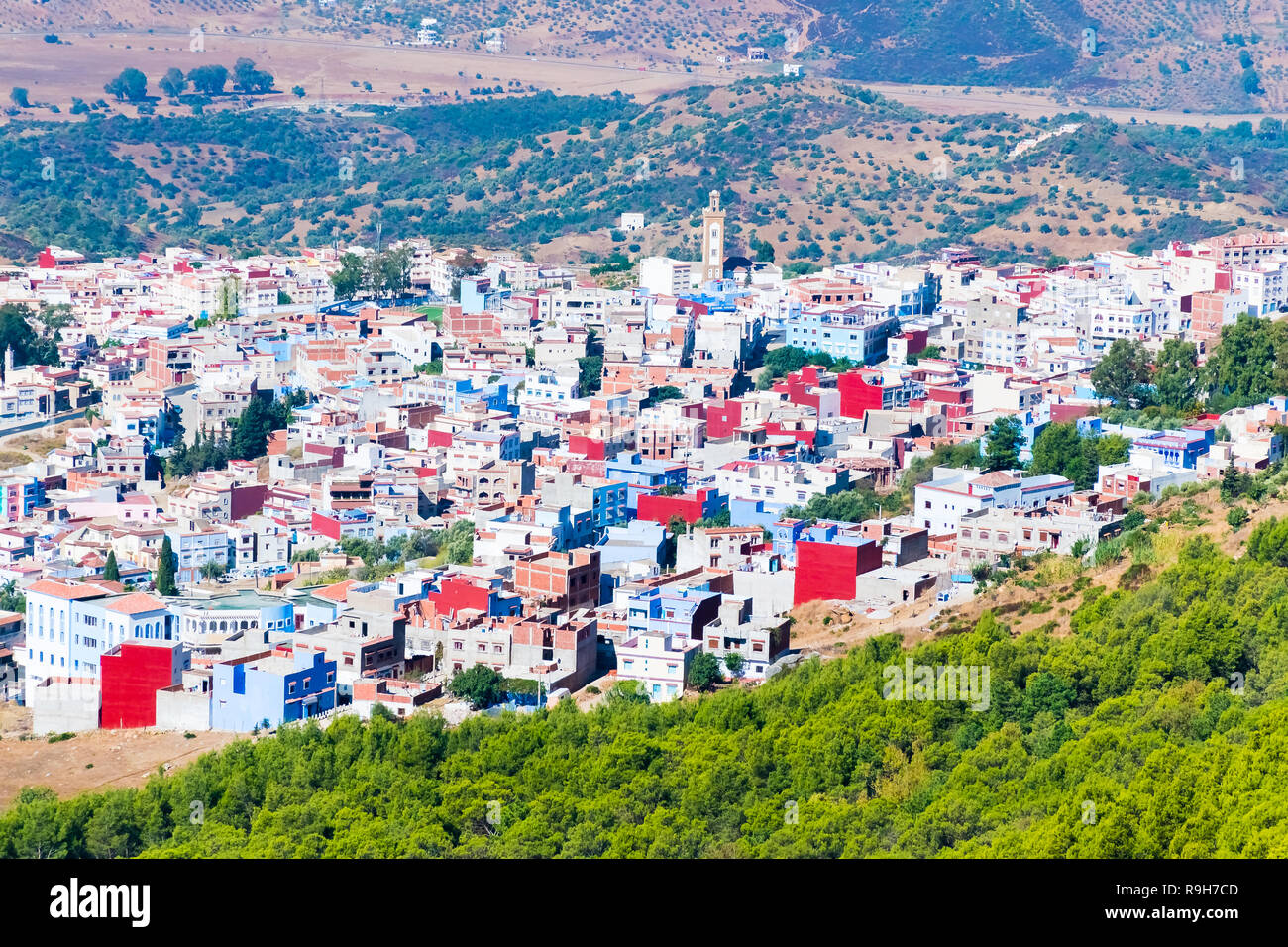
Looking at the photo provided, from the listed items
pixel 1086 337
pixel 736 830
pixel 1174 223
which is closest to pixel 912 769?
pixel 736 830

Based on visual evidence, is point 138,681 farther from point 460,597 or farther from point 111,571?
point 111,571

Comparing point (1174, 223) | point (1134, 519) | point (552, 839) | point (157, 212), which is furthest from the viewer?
point (157, 212)

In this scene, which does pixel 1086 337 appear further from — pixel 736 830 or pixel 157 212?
pixel 157 212

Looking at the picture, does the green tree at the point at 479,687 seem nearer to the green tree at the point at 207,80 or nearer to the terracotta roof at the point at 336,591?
the terracotta roof at the point at 336,591

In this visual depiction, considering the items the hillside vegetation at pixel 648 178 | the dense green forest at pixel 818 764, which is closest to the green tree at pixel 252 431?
the dense green forest at pixel 818 764

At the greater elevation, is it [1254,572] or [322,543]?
[1254,572]

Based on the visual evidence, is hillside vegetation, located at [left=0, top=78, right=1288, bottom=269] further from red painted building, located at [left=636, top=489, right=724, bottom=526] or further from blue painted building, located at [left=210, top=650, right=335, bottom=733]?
blue painted building, located at [left=210, top=650, right=335, bottom=733]
